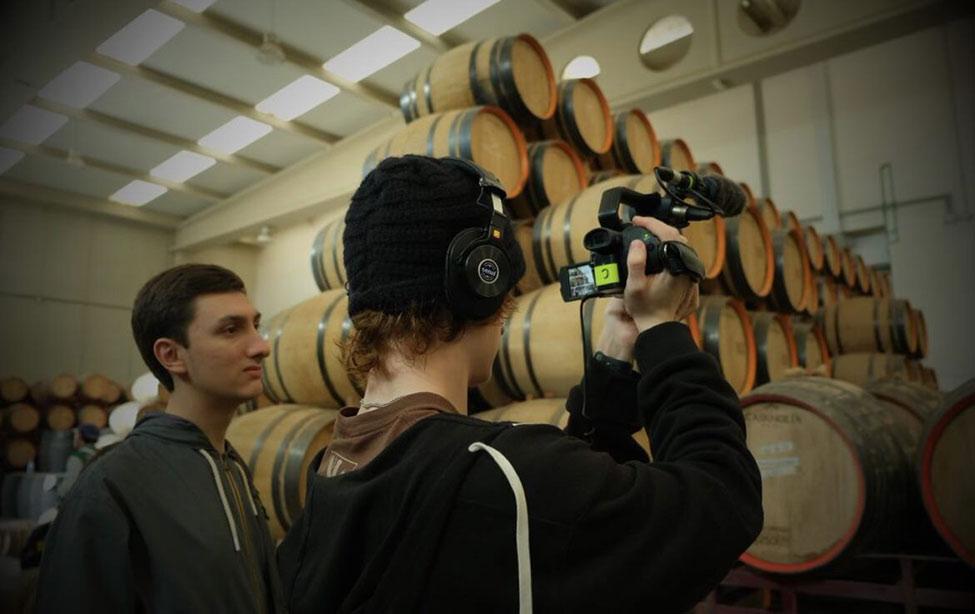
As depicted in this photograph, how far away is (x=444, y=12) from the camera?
834 cm

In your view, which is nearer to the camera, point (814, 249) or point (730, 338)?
point (730, 338)

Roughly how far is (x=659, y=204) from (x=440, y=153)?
274cm

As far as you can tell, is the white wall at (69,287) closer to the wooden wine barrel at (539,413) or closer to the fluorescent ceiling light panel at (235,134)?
the fluorescent ceiling light panel at (235,134)

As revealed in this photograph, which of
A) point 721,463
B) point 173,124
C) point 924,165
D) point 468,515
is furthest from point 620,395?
point 173,124

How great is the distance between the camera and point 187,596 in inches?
61.2

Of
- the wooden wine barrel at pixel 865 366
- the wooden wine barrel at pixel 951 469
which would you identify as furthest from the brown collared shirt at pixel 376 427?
the wooden wine barrel at pixel 865 366

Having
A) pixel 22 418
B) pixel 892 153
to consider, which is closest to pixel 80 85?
pixel 22 418

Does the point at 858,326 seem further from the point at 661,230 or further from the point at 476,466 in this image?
the point at 476,466

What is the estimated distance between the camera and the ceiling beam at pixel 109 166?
1140cm

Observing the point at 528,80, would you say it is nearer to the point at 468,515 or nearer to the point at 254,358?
the point at 254,358

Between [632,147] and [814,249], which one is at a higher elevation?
[632,147]

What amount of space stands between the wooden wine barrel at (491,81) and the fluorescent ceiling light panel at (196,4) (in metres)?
4.87

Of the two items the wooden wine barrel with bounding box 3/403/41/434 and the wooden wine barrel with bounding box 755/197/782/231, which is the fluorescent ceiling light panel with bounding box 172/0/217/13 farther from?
the wooden wine barrel with bounding box 3/403/41/434

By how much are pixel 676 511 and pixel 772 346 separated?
399 cm
